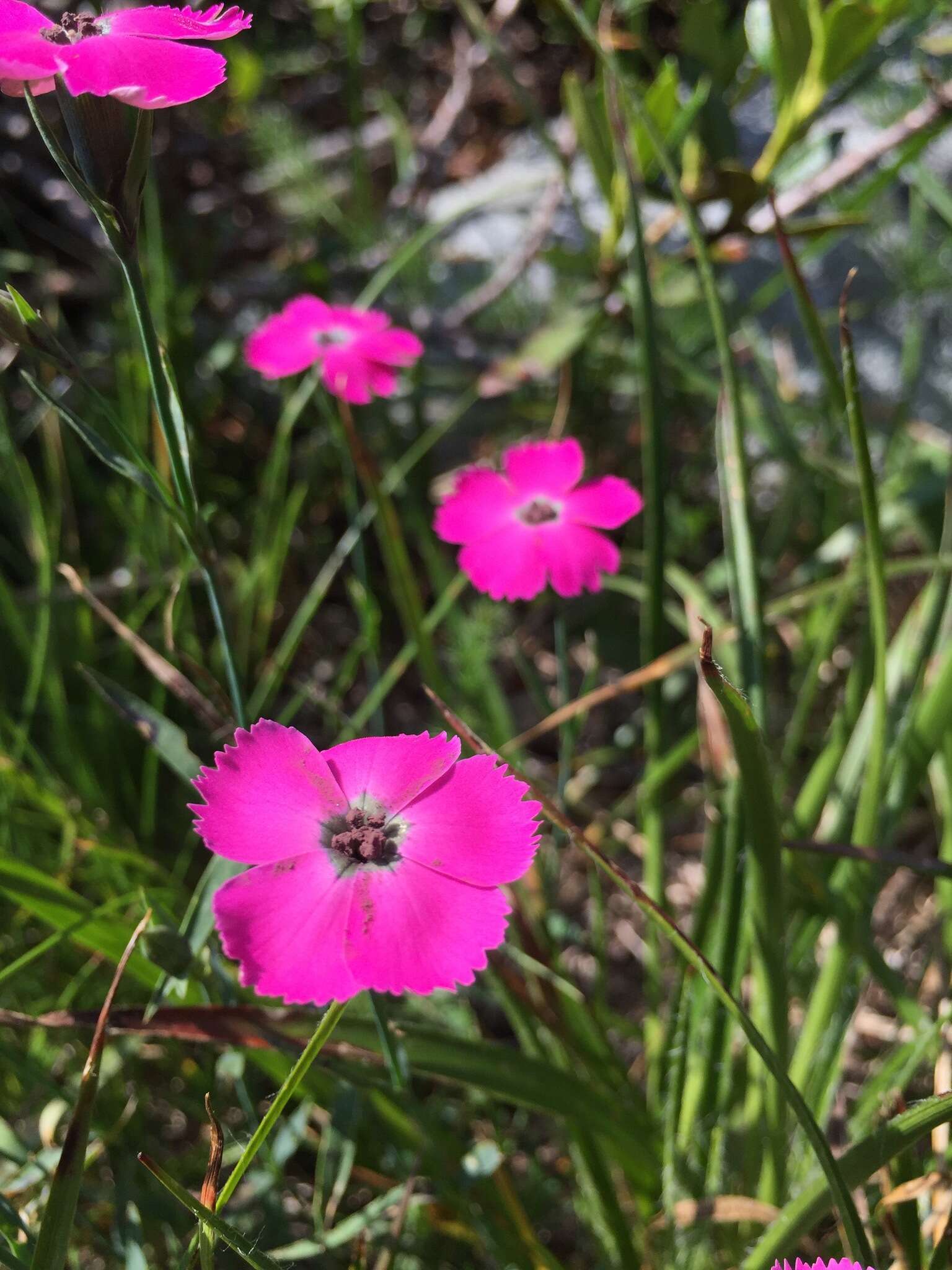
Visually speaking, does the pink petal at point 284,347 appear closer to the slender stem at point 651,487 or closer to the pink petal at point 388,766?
the slender stem at point 651,487

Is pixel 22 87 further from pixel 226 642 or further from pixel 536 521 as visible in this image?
pixel 536 521

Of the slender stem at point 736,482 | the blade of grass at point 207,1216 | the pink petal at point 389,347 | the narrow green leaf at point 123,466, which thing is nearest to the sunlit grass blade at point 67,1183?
the blade of grass at point 207,1216

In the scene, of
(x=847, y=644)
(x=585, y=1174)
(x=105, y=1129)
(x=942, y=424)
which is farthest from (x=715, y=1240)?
(x=942, y=424)

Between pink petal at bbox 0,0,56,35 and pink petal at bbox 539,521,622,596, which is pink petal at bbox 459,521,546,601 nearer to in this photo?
pink petal at bbox 539,521,622,596

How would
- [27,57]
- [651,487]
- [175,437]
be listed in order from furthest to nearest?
[651,487], [175,437], [27,57]

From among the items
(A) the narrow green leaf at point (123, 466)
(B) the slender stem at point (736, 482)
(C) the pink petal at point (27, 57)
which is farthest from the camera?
(B) the slender stem at point (736, 482)

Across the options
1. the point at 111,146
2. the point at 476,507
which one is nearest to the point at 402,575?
the point at 476,507

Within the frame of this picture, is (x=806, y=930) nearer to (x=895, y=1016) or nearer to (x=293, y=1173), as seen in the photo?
(x=895, y=1016)
